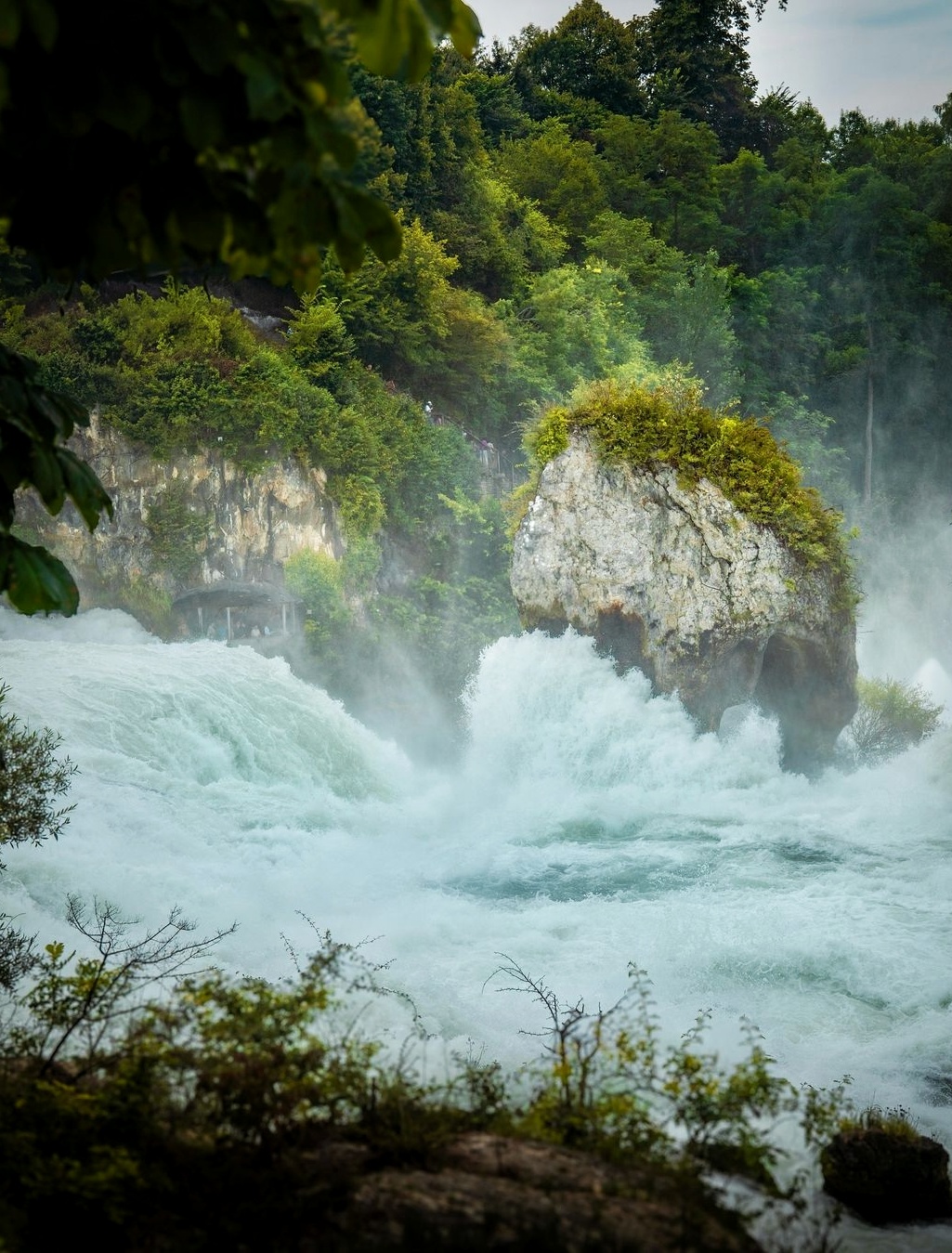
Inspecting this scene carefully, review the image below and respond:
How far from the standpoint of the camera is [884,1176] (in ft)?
16.8

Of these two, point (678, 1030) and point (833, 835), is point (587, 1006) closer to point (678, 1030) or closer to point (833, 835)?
point (678, 1030)

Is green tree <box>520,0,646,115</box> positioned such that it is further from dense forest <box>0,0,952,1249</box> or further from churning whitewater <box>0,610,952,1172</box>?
churning whitewater <box>0,610,952,1172</box>

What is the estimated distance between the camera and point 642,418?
1548cm

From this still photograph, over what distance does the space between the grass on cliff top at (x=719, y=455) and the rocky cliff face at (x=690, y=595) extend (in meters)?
0.18

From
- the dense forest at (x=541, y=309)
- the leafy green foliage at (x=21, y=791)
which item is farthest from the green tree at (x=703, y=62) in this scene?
the leafy green foliage at (x=21, y=791)

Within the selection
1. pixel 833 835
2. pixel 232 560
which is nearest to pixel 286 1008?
pixel 833 835

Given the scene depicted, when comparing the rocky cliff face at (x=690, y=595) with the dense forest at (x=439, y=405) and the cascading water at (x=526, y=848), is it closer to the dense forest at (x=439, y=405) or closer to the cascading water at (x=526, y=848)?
the cascading water at (x=526, y=848)

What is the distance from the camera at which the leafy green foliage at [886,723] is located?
58.7 feet

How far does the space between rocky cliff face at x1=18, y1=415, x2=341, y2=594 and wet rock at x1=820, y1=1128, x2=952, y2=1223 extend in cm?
1468

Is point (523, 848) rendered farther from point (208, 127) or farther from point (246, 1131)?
point (208, 127)

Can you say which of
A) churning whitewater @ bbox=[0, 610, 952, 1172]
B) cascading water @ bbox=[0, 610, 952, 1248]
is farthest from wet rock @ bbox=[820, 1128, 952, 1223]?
churning whitewater @ bbox=[0, 610, 952, 1172]

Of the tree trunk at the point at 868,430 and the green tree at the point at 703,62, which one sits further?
the green tree at the point at 703,62

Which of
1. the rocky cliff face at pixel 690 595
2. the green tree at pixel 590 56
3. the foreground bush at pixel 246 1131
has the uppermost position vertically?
the green tree at pixel 590 56

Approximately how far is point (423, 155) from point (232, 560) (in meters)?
10.5
